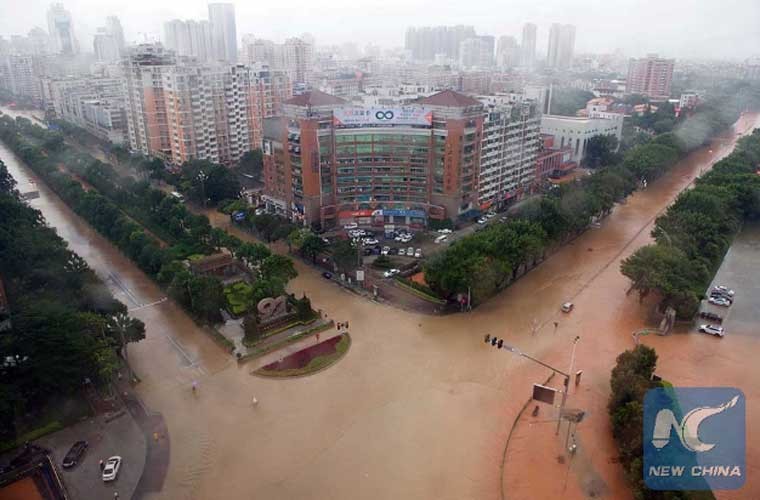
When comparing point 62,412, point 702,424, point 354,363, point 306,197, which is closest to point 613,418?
point 702,424

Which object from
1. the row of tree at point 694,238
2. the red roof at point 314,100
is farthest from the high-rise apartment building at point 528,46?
the red roof at point 314,100

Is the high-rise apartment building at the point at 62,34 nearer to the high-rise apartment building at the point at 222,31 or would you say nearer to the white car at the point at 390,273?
the high-rise apartment building at the point at 222,31

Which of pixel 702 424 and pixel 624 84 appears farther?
pixel 624 84

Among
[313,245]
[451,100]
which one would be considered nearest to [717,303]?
[451,100]

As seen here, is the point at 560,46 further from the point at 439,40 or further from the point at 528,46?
the point at 439,40

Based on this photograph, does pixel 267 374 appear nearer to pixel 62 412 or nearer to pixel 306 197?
pixel 62 412

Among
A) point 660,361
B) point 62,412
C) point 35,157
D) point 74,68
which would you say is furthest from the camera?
point 74,68
